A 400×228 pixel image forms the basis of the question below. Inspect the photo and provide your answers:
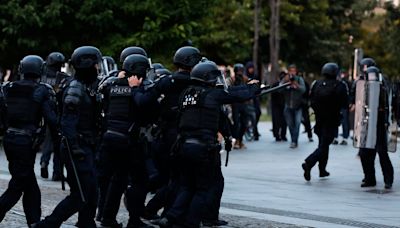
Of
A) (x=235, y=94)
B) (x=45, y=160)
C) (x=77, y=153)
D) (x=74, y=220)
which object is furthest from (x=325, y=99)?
(x=77, y=153)

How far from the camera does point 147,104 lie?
10.6 metres

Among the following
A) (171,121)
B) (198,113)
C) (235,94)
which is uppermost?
(235,94)

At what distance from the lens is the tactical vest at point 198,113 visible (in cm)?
1021

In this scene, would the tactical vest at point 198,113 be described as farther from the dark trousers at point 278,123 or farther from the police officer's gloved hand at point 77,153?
the dark trousers at point 278,123

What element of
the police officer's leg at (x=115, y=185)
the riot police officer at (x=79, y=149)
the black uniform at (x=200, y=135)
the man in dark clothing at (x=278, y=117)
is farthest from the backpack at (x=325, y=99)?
the man in dark clothing at (x=278, y=117)

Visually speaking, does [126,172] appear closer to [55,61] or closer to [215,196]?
[215,196]

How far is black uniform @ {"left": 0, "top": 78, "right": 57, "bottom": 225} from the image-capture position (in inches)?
410

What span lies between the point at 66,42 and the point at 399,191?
11272 mm

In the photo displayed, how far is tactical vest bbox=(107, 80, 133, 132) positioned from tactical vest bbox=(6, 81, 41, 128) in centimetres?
76

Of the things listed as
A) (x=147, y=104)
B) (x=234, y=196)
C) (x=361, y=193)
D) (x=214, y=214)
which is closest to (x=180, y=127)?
(x=147, y=104)

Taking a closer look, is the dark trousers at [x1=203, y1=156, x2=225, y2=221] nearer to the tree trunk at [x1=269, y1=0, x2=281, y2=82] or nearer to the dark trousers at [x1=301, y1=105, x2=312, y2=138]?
the dark trousers at [x1=301, y1=105, x2=312, y2=138]

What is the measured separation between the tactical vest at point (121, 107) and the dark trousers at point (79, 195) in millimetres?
836

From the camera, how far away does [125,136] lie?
35.2 feet

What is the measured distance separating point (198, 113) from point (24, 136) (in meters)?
1.73
